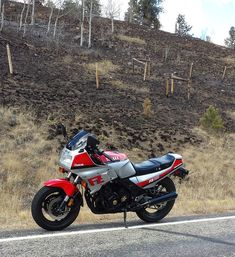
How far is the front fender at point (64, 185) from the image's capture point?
6.14 meters

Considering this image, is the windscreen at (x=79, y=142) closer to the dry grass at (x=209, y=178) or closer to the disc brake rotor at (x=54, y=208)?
the disc brake rotor at (x=54, y=208)

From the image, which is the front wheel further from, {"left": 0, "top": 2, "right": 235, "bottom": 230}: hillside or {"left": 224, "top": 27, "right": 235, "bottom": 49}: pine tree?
{"left": 224, "top": 27, "right": 235, "bottom": 49}: pine tree

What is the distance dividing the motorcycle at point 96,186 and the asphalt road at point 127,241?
26 cm

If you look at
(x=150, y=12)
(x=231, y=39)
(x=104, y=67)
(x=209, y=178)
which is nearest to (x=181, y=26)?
(x=150, y=12)

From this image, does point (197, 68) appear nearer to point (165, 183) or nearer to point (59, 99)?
point (59, 99)

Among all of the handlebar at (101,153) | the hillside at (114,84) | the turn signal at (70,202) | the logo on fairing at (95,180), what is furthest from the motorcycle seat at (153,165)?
the hillside at (114,84)

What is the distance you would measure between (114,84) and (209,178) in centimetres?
1280

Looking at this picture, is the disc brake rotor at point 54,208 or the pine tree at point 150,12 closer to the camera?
the disc brake rotor at point 54,208

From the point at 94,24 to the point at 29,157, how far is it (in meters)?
34.4

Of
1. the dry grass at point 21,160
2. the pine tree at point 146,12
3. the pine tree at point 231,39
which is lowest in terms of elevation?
the pine tree at point 231,39

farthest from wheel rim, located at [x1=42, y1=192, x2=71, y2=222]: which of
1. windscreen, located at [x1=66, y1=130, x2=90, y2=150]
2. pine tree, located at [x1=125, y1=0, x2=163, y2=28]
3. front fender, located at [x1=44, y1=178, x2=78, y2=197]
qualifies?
pine tree, located at [x1=125, y1=0, x2=163, y2=28]

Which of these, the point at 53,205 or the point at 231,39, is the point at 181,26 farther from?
the point at 53,205

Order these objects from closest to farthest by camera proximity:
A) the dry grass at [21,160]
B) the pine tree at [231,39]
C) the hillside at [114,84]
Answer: the dry grass at [21,160]
the hillside at [114,84]
the pine tree at [231,39]

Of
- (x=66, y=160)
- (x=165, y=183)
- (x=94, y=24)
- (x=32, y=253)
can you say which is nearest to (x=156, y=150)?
(x=165, y=183)
